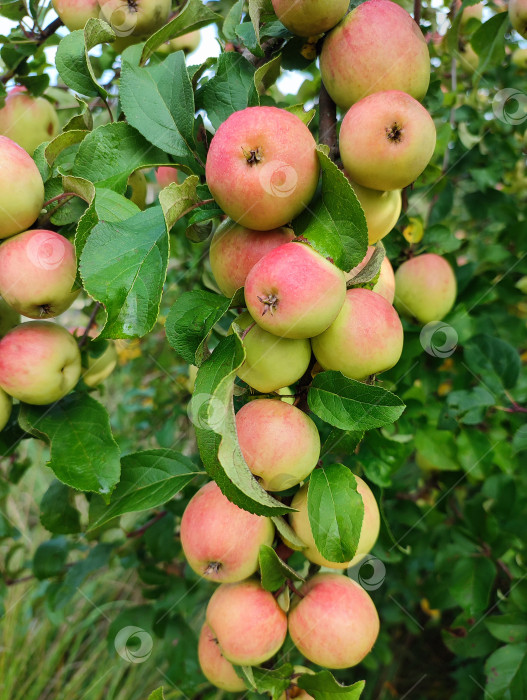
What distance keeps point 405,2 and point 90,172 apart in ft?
2.82

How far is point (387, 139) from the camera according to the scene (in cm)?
67

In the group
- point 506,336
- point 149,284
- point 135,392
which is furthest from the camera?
point 135,392

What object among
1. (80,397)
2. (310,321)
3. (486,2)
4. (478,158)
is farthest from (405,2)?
(80,397)

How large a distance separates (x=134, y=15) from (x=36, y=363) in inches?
24.6

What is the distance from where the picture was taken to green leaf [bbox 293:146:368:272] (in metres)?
0.63

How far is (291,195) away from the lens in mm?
665

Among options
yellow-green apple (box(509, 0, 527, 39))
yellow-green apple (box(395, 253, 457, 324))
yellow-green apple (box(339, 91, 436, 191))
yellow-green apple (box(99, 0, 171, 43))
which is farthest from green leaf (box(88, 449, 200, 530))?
yellow-green apple (box(509, 0, 527, 39))

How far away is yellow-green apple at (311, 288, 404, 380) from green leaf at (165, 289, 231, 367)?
136 millimetres

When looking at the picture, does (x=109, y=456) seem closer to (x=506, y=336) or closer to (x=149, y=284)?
(x=149, y=284)

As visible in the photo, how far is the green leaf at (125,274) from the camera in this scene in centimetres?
59

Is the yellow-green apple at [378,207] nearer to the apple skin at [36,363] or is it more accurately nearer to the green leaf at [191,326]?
the green leaf at [191,326]

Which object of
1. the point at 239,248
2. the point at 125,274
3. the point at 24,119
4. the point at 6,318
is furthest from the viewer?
the point at 24,119

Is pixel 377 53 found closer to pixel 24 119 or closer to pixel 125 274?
pixel 125 274

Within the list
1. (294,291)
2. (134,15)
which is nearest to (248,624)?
(294,291)
